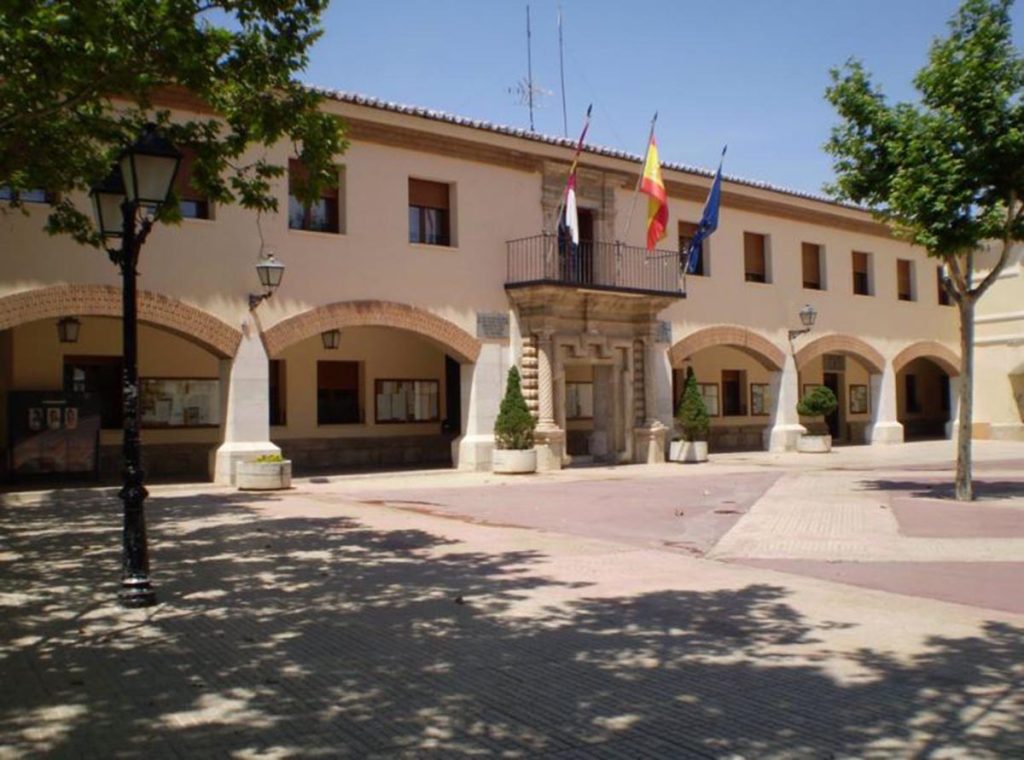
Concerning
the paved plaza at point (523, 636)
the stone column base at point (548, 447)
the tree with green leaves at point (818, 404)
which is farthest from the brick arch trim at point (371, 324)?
Result: the tree with green leaves at point (818, 404)

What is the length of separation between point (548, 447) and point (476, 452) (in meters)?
1.54

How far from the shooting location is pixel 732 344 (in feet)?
79.7

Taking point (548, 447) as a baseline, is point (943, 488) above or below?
below

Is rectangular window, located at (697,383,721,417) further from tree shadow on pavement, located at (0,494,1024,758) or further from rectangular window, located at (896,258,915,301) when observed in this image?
tree shadow on pavement, located at (0,494,1024,758)

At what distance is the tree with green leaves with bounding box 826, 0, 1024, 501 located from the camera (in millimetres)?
11969

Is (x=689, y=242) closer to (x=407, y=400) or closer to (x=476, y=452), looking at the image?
(x=407, y=400)

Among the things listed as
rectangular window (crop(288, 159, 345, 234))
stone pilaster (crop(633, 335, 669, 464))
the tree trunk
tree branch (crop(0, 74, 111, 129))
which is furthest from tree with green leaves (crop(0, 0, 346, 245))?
stone pilaster (crop(633, 335, 669, 464))

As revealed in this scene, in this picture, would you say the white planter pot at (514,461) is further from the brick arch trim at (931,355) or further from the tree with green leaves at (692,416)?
the brick arch trim at (931,355)

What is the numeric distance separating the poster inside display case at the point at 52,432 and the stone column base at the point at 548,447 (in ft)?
27.4

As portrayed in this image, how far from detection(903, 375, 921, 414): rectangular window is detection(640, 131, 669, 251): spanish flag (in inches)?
653

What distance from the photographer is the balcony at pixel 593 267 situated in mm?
20109

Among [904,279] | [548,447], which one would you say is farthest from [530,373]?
[904,279]

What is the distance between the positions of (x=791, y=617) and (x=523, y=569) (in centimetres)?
257

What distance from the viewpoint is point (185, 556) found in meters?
9.02
